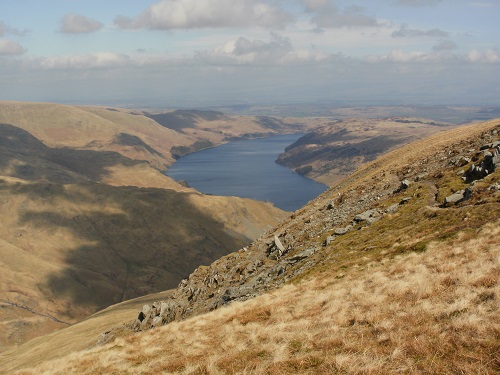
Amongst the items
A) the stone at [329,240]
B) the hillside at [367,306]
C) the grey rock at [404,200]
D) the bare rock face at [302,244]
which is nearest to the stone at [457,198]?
the bare rock face at [302,244]

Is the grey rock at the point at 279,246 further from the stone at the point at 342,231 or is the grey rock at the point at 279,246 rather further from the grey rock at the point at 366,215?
the grey rock at the point at 366,215

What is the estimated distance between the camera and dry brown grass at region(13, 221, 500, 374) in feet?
51.9

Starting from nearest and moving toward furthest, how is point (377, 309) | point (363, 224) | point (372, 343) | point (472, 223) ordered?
point (372, 343) < point (377, 309) < point (472, 223) < point (363, 224)

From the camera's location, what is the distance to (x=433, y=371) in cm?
1423

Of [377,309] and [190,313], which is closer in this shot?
[377,309]

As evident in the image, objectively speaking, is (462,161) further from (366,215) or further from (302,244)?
(302,244)

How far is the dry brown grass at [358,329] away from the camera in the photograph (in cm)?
1581

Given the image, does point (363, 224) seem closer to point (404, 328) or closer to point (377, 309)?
point (377, 309)

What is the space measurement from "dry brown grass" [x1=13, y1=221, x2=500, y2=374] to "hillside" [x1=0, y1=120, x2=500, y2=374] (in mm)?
77

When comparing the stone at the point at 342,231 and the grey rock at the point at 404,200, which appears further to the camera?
the grey rock at the point at 404,200

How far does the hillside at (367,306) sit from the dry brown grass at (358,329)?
8 centimetres

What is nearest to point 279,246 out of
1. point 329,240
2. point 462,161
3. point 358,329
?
point 329,240

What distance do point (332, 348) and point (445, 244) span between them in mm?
16499

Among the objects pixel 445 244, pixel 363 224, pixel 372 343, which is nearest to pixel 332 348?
pixel 372 343
